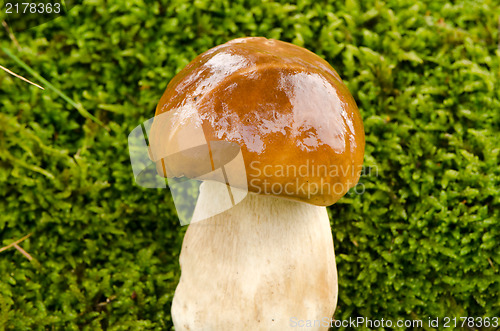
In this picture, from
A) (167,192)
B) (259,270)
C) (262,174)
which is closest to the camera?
(262,174)

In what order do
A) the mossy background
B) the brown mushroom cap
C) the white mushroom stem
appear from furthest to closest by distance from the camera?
the mossy background → the white mushroom stem → the brown mushroom cap

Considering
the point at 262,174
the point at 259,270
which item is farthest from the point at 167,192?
the point at 262,174

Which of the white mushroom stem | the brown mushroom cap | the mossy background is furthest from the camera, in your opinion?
the mossy background

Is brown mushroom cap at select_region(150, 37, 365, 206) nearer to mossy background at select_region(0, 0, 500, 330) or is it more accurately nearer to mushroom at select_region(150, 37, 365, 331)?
mushroom at select_region(150, 37, 365, 331)

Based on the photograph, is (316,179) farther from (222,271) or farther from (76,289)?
(76,289)

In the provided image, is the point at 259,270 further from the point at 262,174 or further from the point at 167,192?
the point at 167,192

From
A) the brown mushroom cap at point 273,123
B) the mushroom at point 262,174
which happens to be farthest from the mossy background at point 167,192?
the brown mushroom cap at point 273,123

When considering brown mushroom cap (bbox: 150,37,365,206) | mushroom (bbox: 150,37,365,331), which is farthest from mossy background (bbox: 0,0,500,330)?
brown mushroom cap (bbox: 150,37,365,206)

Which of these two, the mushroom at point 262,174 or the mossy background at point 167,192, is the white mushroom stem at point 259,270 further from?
the mossy background at point 167,192
